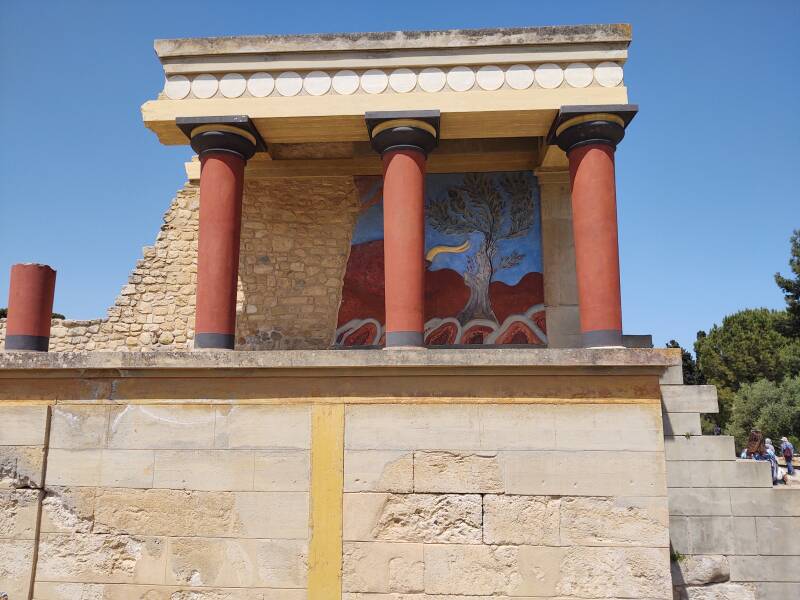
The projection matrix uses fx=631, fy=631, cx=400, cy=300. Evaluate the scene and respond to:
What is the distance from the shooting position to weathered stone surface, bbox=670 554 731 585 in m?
6.78

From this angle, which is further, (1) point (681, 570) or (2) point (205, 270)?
(2) point (205, 270)

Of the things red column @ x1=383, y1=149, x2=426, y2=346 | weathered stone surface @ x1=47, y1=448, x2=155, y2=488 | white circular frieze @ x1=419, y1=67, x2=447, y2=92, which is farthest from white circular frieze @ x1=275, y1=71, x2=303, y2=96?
weathered stone surface @ x1=47, y1=448, x2=155, y2=488

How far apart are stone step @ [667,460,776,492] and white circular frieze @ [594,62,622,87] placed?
15.4 ft

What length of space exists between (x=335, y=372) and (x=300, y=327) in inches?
170

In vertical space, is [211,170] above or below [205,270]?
above

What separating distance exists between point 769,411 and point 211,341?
25.4 metres

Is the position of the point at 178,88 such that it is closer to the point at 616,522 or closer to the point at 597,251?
the point at 597,251

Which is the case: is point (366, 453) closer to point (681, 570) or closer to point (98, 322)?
point (681, 570)

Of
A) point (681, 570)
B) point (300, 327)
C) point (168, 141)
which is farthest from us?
point (300, 327)

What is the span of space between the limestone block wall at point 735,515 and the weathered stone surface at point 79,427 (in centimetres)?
603

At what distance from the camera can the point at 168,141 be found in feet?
28.8

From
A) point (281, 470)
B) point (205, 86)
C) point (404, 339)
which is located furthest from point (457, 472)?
point (205, 86)

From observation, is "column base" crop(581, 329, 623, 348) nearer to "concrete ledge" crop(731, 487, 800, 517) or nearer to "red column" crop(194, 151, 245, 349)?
"concrete ledge" crop(731, 487, 800, 517)

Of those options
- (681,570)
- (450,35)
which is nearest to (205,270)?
(450,35)
